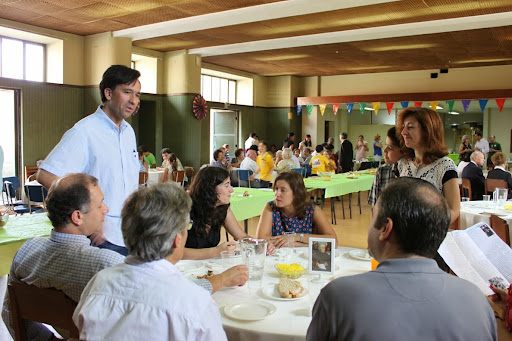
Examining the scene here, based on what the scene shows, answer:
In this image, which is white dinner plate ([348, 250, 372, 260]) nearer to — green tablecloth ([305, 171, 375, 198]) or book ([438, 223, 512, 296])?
book ([438, 223, 512, 296])

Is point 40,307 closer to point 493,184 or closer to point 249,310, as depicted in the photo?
point 249,310

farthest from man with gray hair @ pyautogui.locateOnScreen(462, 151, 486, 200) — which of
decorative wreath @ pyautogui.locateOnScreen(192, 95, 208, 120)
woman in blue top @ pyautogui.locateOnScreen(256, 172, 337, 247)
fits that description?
decorative wreath @ pyautogui.locateOnScreen(192, 95, 208, 120)

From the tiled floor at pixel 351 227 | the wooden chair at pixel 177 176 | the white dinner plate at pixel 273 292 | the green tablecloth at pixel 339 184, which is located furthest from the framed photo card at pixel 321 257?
the wooden chair at pixel 177 176

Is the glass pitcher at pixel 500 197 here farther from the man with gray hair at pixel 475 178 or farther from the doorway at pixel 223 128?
the doorway at pixel 223 128

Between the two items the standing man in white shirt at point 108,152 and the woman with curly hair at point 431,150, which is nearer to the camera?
the standing man in white shirt at point 108,152

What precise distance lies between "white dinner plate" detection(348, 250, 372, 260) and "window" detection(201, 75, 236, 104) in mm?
11487

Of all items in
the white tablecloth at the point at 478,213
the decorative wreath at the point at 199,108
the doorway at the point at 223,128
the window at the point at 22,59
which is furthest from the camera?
the doorway at the point at 223,128

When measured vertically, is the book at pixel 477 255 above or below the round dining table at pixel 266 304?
above

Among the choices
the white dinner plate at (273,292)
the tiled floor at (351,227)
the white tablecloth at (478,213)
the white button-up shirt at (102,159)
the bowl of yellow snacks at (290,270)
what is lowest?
the tiled floor at (351,227)

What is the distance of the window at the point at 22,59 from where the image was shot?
886 cm

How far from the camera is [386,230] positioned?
1205 mm

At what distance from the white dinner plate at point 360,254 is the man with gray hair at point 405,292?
138 cm

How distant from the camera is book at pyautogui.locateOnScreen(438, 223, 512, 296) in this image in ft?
6.24

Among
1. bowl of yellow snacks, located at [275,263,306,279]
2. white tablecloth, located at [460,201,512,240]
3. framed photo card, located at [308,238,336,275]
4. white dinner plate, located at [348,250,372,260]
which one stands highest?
framed photo card, located at [308,238,336,275]
